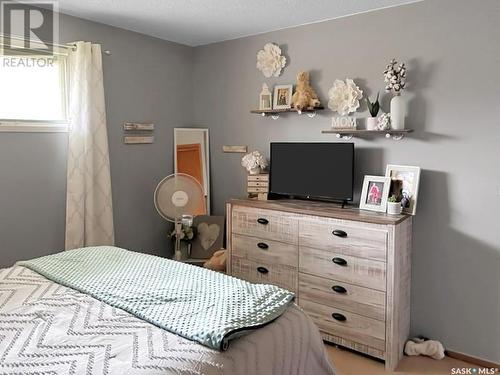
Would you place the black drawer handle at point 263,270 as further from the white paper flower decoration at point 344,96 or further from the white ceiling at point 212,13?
the white ceiling at point 212,13

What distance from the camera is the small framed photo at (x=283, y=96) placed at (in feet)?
11.2

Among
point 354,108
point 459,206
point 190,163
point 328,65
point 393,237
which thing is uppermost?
point 328,65

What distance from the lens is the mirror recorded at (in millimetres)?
4004

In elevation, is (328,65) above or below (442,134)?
above

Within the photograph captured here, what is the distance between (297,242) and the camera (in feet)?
9.82

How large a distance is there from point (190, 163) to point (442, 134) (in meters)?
2.25

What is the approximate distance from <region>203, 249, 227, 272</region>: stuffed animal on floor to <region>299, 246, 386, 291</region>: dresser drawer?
794 millimetres

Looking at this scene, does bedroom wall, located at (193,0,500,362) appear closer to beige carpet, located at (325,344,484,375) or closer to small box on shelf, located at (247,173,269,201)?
beige carpet, located at (325,344,484,375)

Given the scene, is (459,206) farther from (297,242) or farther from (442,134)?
(297,242)

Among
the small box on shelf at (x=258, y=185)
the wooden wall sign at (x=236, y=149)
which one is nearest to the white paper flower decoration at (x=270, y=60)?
the wooden wall sign at (x=236, y=149)

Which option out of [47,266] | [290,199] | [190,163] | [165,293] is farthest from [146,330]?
[190,163]

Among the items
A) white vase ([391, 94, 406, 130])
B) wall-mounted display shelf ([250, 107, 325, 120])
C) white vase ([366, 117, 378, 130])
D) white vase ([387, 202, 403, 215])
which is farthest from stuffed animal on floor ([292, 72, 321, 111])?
white vase ([387, 202, 403, 215])
